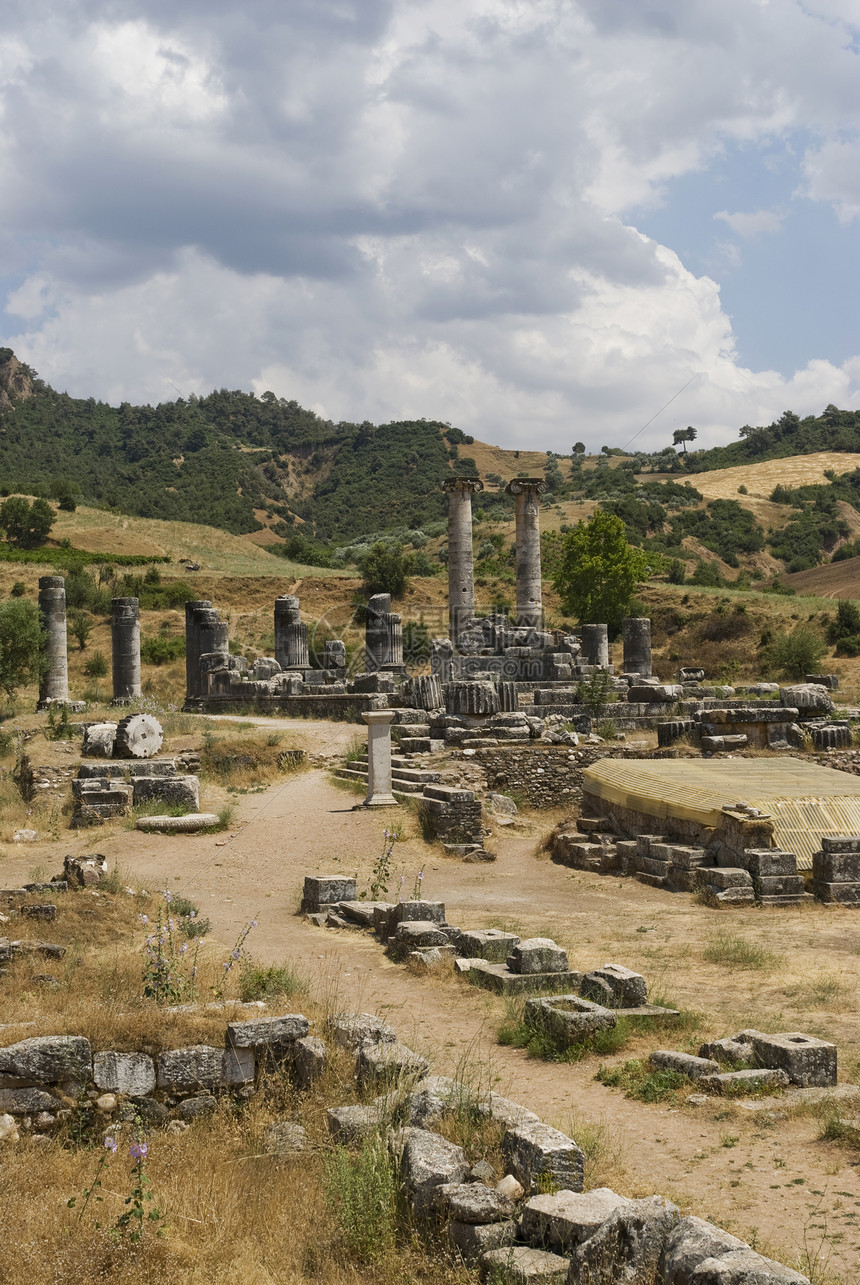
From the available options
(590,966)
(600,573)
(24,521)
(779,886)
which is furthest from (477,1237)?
(24,521)

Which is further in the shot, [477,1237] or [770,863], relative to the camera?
[770,863]

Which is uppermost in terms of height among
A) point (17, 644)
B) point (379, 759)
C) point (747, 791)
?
point (17, 644)

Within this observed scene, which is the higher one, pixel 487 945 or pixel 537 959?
pixel 537 959

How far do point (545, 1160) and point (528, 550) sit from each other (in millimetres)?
31350

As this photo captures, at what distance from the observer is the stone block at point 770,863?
45.8 ft

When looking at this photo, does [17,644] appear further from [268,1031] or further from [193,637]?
[268,1031]

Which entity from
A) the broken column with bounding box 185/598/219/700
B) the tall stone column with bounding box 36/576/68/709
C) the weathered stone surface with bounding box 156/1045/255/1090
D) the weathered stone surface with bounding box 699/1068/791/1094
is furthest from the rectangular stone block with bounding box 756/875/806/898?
the tall stone column with bounding box 36/576/68/709

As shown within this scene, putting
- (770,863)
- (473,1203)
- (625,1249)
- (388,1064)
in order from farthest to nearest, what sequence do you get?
(770,863)
(388,1064)
(473,1203)
(625,1249)

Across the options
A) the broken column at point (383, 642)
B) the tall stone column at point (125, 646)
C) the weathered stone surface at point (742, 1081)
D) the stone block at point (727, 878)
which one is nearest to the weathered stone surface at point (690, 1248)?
the weathered stone surface at point (742, 1081)

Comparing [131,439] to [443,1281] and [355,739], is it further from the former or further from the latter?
[443,1281]

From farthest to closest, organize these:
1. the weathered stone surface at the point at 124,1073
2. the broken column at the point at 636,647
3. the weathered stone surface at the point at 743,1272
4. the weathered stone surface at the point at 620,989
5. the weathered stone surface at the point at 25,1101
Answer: the broken column at the point at 636,647 < the weathered stone surface at the point at 620,989 < the weathered stone surface at the point at 124,1073 < the weathered stone surface at the point at 25,1101 < the weathered stone surface at the point at 743,1272

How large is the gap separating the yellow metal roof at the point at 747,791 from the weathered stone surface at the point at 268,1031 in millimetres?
9254

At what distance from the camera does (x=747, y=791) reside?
615 inches

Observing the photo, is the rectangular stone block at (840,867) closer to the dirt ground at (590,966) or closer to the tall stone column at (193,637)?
the dirt ground at (590,966)
